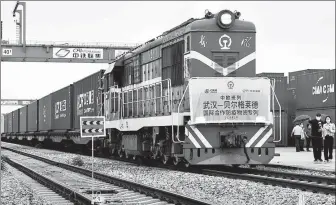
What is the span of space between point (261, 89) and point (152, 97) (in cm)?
381

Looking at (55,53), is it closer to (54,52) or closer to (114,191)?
(54,52)

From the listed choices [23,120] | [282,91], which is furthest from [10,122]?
[282,91]

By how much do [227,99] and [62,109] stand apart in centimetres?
1882

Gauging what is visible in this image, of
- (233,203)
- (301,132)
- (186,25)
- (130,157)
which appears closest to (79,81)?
(130,157)

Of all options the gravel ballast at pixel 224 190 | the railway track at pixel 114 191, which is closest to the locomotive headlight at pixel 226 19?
the gravel ballast at pixel 224 190

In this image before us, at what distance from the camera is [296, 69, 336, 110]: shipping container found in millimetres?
29891

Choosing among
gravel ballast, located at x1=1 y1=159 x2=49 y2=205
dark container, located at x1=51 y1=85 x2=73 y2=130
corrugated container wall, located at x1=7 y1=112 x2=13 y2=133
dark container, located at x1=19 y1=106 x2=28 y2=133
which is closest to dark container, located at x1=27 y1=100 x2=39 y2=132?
dark container, located at x1=19 y1=106 x2=28 y2=133

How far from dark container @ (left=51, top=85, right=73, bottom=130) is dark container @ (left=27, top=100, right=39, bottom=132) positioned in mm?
6650

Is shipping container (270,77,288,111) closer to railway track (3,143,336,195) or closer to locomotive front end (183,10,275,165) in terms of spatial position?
railway track (3,143,336,195)

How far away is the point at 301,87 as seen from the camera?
3303 centimetres

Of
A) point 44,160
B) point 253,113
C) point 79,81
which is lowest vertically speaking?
point 44,160

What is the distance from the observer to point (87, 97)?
Result: 25.0 m

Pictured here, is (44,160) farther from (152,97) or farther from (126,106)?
(152,97)

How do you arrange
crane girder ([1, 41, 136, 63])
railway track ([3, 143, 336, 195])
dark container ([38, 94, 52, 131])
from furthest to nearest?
crane girder ([1, 41, 136, 63])
dark container ([38, 94, 52, 131])
railway track ([3, 143, 336, 195])
